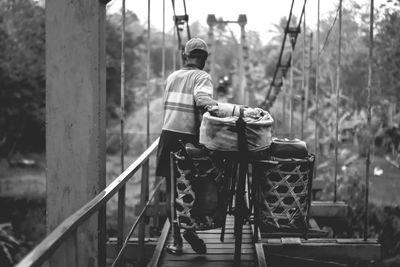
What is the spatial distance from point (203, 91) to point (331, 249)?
1.49 metres

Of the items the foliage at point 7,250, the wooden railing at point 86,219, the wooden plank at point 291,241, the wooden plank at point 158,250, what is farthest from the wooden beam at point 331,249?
the foliage at point 7,250

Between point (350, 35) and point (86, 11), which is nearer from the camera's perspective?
point (86, 11)

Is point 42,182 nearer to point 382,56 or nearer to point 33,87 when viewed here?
point 33,87

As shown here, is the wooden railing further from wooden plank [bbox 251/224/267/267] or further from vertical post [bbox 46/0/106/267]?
wooden plank [bbox 251/224/267/267]

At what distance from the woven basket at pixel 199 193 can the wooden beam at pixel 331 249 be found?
3.71 ft

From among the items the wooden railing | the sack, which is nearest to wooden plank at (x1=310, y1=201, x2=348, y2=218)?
the wooden railing

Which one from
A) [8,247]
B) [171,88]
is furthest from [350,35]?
[171,88]

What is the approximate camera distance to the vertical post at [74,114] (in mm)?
2287

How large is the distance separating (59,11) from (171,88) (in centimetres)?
82

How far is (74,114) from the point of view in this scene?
2.31m

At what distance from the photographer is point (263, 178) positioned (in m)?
2.59

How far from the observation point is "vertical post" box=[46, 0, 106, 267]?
90.0 inches

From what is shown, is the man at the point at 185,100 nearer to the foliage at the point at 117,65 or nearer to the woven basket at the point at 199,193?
the woven basket at the point at 199,193

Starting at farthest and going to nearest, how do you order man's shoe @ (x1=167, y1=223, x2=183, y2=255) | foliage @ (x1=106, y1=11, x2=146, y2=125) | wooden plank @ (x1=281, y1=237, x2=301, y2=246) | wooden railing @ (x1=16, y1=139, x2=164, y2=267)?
foliage @ (x1=106, y1=11, x2=146, y2=125) → wooden plank @ (x1=281, y1=237, x2=301, y2=246) → man's shoe @ (x1=167, y1=223, x2=183, y2=255) → wooden railing @ (x1=16, y1=139, x2=164, y2=267)
